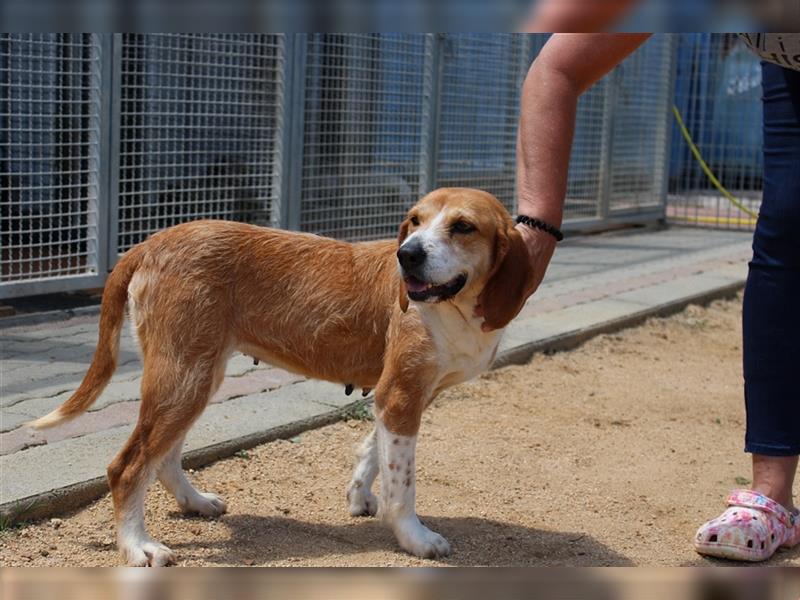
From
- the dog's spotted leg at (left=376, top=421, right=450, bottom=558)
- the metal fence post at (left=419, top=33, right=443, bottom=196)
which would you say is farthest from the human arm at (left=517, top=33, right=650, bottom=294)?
the metal fence post at (left=419, top=33, right=443, bottom=196)

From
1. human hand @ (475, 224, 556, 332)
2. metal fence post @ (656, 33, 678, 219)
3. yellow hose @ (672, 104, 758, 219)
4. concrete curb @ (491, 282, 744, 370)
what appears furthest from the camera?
yellow hose @ (672, 104, 758, 219)

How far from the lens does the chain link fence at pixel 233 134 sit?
19.9 feet

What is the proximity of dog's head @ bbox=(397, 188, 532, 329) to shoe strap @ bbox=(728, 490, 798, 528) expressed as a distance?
3.39ft

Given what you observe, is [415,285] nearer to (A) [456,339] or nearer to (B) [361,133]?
(A) [456,339]

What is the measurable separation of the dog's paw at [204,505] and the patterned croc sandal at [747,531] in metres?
1.61

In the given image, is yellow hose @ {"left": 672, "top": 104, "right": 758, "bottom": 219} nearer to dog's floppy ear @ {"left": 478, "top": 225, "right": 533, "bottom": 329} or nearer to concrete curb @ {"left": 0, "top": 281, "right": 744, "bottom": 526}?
concrete curb @ {"left": 0, "top": 281, "right": 744, "bottom": 526}

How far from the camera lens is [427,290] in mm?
2982

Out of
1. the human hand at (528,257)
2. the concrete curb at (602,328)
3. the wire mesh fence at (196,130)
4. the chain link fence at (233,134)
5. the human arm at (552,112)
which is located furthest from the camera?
the wire mesh fence at (196,130)

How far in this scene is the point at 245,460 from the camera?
161 inches

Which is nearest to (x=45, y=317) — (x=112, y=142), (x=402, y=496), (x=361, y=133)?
(x=112, y=142)

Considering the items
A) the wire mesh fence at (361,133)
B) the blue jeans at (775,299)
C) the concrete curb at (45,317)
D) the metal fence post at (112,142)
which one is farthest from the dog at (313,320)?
the wire mesh fence at (361,133)

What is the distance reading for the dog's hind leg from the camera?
306 cm

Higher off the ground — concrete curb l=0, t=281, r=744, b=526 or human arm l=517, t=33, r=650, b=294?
human arm l=517, t=33, r=650, b=294

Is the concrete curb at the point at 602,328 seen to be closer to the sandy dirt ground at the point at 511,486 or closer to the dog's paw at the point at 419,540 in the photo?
the sandy dirt ground at the point at 511,486
